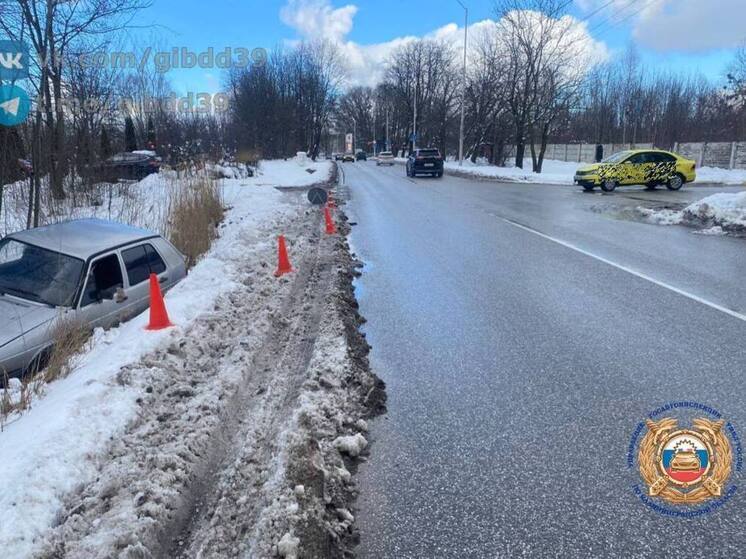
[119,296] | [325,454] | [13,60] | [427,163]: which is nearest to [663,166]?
[427,163]

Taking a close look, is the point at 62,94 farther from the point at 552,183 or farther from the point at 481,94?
the point at 481,94

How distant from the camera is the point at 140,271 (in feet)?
22.2

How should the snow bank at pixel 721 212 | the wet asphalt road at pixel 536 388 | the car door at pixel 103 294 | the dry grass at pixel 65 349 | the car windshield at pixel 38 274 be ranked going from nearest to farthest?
the wet asphalt road at pixel 536 388 < the dry grass at pixel 65 349 < the car windshield at pixel 38 274 < the car door at pixel 103 294 < the snow bank at pixel 721 212

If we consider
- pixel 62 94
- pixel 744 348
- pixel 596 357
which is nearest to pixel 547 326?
pixel 596 357

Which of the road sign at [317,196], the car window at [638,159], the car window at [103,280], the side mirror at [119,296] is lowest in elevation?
the side mirror at [119,296]

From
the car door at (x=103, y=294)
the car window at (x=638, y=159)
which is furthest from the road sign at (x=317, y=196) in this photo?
the car window at (x=638, y=159)

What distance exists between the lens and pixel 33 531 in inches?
102

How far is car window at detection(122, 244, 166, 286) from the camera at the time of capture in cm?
654

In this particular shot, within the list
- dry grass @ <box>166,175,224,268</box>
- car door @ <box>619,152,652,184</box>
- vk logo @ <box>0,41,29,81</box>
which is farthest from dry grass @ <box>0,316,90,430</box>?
car door @ <box>619,152,652,184</box>

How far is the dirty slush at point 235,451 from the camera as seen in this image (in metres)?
2.68

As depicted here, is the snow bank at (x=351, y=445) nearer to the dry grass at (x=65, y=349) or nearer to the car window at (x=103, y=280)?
the dry grass at (x=65, y=349)

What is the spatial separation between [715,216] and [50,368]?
15.2 meters

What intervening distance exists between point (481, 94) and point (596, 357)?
5048cm

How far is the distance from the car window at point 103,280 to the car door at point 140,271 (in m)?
0.16
